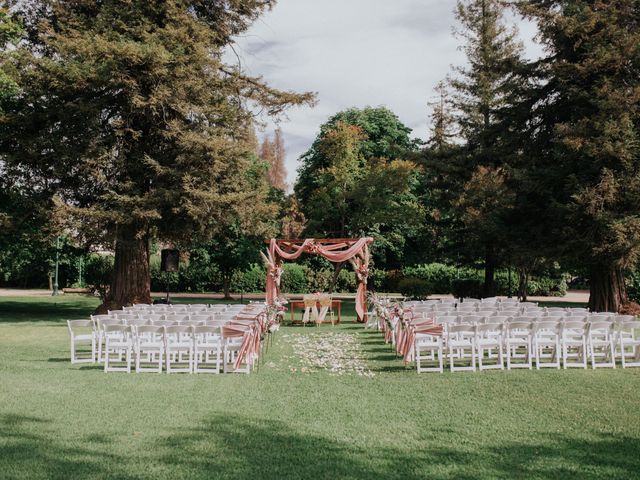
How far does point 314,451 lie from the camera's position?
6.04 meters

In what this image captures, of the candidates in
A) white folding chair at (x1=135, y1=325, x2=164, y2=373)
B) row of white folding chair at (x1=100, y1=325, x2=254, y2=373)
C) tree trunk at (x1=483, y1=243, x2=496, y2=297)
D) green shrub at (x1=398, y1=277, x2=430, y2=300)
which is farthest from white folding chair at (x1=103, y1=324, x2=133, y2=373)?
tree trunk at (x1=483, y1=243, x2=496, y2=297)

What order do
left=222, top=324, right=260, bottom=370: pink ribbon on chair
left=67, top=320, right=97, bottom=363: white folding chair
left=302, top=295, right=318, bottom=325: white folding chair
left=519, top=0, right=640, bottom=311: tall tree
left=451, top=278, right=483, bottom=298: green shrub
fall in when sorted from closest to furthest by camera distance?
left=222, top=324, right=260, bottom=370: pink ribbon on chair
left=67, top=320, right=97, bottom=363: white folding chair
left=519, top=0, right=640, bottom=311: tall tree
left=302, top=295, right=318, bottom=325: white folding chair
left=451, top=278, right=483, bottom=298: green shrub

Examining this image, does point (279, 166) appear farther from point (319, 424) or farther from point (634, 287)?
point (319, 424)

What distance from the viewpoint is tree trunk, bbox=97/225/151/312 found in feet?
77.1

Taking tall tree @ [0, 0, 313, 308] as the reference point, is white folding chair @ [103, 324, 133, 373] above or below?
below

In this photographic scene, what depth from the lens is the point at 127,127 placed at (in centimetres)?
2292

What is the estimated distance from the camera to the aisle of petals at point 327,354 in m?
11.4

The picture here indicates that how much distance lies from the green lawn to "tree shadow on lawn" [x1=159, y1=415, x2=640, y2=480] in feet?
0.06

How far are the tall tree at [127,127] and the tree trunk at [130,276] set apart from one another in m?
0.04

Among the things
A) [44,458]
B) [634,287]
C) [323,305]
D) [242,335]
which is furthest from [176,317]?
[634,287]

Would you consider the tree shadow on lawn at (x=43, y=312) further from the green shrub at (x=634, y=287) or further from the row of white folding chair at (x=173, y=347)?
the green shrub at (x=634, y=287)

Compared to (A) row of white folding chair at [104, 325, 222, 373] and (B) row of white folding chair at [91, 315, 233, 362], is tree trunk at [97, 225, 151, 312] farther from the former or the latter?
(A) row of white folding chair at [104, 325, 222, 373]

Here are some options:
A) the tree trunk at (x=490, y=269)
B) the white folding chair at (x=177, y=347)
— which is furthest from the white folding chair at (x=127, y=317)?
the tree trunk at (x=490, y=269)

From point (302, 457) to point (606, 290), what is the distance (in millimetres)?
20944
